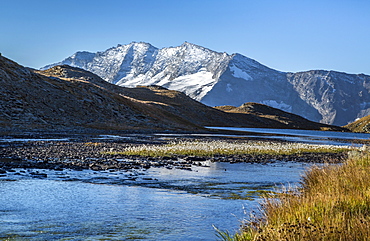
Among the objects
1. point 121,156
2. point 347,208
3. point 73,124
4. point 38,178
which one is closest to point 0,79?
point 73,124

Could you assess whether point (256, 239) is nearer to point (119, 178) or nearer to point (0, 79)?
point (119, 178)

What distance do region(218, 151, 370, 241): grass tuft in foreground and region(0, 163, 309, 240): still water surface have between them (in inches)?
98.1

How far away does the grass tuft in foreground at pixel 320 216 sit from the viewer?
8945 millimetres

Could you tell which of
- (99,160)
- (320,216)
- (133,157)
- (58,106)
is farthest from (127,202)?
(58,106)

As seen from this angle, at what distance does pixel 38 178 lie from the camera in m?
23.6

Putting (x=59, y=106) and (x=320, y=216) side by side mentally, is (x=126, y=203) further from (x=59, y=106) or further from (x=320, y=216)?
(x=59, y=106)

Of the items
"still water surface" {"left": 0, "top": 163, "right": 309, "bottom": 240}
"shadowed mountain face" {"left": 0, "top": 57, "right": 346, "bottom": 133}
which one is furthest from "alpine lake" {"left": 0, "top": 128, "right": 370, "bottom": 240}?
"shadowed mountain face" {"left": 0, "top": 57, "right": 346, "bottom": 133}

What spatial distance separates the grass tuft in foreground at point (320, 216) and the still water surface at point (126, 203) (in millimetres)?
2493

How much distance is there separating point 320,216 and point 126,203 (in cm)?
885

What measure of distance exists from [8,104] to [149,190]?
A: 71.2 meters

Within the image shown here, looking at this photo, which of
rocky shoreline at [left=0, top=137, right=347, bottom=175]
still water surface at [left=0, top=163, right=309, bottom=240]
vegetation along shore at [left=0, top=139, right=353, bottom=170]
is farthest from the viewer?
vegetation along shore at [left=0, top=139, right=353, bottom=170]

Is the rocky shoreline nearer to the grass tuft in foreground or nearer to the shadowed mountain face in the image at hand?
the grass tuft in foreground

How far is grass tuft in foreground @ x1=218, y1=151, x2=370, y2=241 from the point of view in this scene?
→ 895 centimetres

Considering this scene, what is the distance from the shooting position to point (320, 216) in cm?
1106
